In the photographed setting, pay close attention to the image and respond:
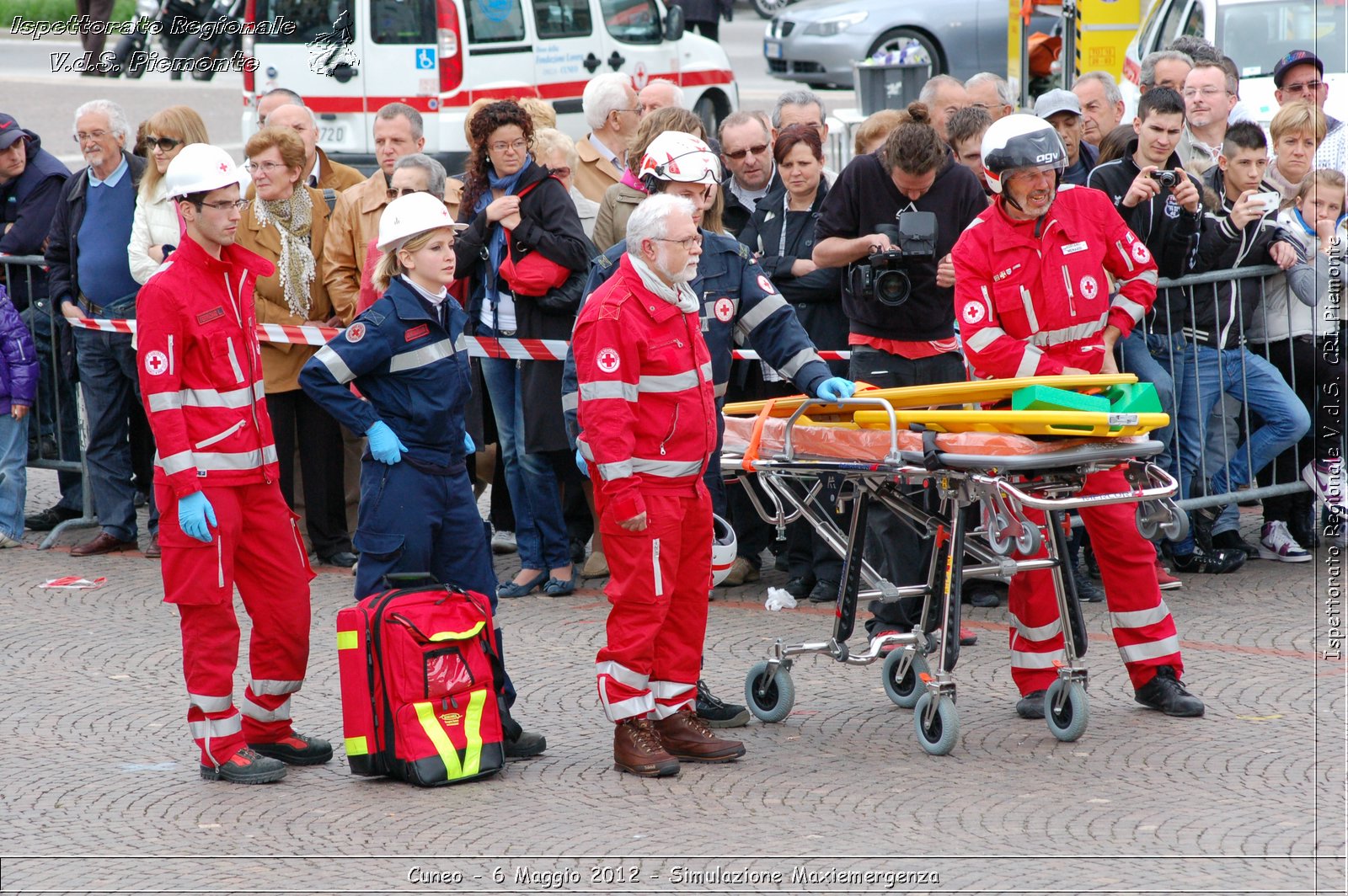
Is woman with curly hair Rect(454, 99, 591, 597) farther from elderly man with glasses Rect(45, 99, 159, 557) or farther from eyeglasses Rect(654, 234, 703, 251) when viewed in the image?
eyeglasses Rect(654, 234, 703, 251)

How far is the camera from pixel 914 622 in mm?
7152

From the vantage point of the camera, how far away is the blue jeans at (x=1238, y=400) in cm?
812

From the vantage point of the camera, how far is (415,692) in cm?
551

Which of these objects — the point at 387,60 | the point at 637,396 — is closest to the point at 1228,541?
the point at 637,396

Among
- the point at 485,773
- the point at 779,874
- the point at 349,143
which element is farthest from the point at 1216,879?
the point at 349,143

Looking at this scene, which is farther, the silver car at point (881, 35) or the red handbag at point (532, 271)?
the silver car at point (881, 35)

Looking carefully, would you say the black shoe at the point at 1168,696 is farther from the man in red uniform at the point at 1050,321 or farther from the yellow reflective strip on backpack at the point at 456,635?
the yellow reflective strip on backpack at the point at 456,635

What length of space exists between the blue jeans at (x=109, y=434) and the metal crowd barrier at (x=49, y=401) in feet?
1.11

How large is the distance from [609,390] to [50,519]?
217 inches

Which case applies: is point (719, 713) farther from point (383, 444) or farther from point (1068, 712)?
point (383, 444)

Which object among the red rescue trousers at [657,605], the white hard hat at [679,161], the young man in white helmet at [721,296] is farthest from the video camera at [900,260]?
the red rescue trousers at [657,605]

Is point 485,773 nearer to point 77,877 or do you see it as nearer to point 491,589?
point 491,589

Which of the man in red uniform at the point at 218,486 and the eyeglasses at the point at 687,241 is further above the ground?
the eyeglasses at the point at 687,241

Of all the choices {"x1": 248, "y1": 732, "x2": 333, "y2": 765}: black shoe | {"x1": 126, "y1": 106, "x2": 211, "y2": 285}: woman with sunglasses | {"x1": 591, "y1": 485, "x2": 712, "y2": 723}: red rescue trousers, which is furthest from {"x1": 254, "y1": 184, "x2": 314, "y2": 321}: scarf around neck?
{"x1": 591, "y1": 485, "x2": 712, "y2": 723}: red rescue trousers
